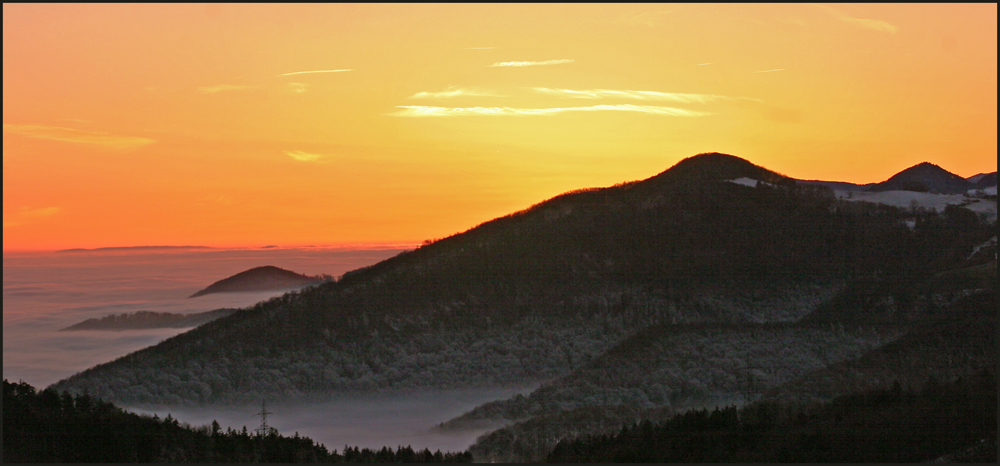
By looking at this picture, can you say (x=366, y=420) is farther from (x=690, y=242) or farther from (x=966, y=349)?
(x=690, y=242)

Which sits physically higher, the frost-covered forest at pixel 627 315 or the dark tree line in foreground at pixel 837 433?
the frost-covered forest at pixel 627 315

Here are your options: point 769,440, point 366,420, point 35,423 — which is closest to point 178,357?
point 366,420

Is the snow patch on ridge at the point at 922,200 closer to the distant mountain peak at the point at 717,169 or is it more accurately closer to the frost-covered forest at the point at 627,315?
the frost-covered forest at the point at 627,315

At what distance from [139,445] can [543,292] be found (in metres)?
39.7

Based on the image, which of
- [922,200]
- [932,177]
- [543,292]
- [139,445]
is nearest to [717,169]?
[922,200]

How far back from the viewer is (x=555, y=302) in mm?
62125

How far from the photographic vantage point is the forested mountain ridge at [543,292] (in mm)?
51031

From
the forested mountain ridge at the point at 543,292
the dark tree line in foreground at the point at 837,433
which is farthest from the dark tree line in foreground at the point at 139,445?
the forested mountain ridge at the point at 543,292

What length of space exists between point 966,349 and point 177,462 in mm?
35854

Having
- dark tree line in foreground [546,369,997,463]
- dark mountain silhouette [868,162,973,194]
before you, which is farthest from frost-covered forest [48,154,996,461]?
dark mountain silhouette [868,162,973,194]

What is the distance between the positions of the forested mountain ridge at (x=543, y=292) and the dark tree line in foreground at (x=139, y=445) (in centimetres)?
1760

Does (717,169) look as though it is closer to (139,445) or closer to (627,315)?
(627,315)

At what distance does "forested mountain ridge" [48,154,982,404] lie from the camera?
51.0 metres

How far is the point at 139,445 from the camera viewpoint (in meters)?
27.1
